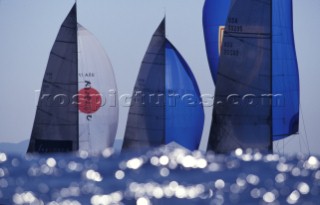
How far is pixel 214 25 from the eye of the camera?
1355 inches

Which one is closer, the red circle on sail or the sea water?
the sea water

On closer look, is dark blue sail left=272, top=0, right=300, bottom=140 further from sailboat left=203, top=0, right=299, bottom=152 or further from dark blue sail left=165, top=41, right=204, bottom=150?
dark blue sail left=165, top=41, right=204, bottom=150

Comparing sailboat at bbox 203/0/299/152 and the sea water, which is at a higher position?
sailboat at bbox 203/0/299/152

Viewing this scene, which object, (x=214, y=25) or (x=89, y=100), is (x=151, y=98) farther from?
(x=214, y=25)

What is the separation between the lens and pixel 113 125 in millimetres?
36375

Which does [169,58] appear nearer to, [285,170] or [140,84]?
[140,84]

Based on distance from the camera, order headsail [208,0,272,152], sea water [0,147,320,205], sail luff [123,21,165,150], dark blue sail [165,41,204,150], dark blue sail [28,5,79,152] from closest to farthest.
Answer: sea water [0,147,320,205]
headsail [208,0,272,152]
dark blue sail [28,5,79,152]
dark blue sail [165,41,204,150]
sail luff [123,21,165,150]

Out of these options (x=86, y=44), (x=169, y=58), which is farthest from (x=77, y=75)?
(x=169, y=58)

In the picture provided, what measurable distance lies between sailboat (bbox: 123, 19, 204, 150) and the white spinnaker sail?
1.20 meters

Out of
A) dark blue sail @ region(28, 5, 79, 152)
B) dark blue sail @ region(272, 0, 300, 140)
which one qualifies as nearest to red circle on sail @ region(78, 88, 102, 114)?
dark blue sail @ region(28, 5, 79, 152)

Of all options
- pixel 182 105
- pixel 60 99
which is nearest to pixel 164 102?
pixel 182 105

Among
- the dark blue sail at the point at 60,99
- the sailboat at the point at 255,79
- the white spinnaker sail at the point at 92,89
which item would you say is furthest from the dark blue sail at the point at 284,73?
the dark blue sail at the point at 60,99

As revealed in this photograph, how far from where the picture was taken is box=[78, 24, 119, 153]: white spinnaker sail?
35.2m

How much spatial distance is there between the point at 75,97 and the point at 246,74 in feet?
23.2
